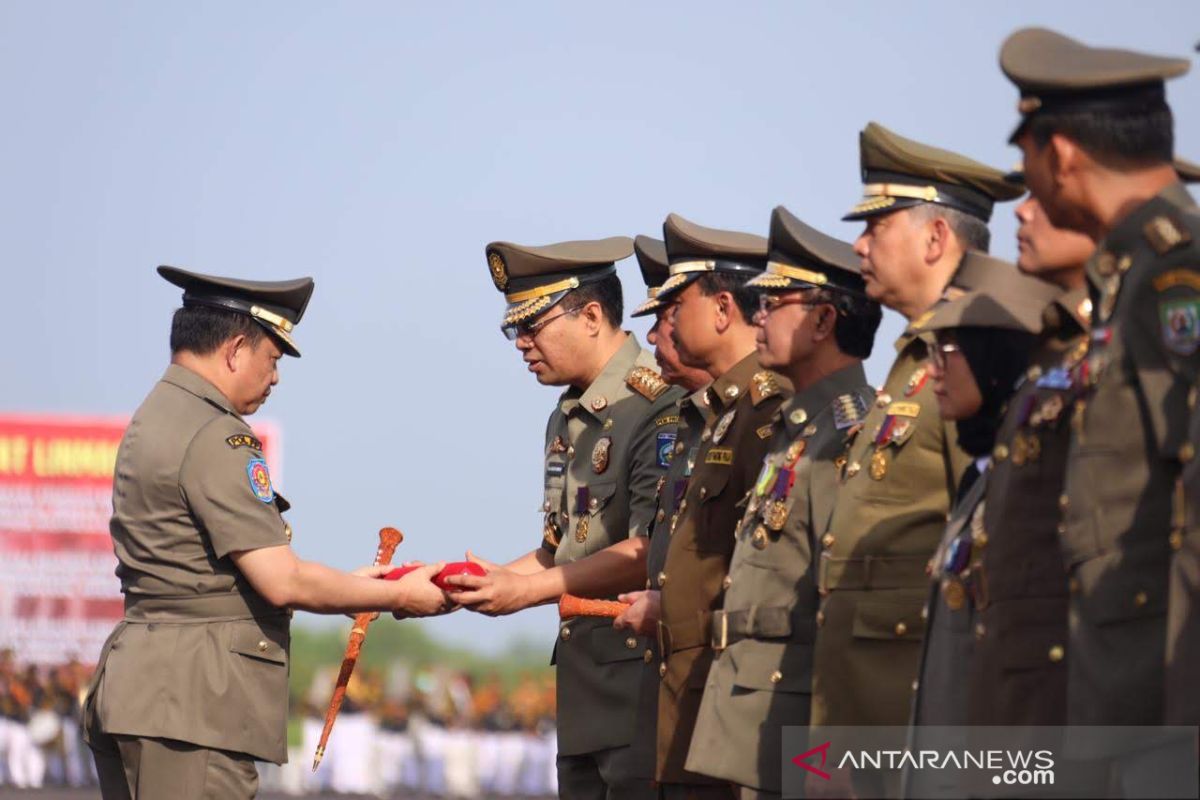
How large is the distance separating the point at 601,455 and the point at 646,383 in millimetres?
363

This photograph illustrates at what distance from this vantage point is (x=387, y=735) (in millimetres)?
25562

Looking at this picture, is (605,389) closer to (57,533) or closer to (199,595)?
(199,595)

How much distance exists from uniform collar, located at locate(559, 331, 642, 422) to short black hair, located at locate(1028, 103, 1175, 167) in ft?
13.0

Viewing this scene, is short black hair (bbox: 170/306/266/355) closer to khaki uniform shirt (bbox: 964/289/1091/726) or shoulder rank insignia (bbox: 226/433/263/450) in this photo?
shoulder rank insignia (bbox: 226/433/263/450)

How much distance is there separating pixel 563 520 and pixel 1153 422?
4438 millimetres

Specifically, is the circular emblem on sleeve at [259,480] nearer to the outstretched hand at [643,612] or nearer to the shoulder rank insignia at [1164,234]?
the outstretched hand at [643,612]

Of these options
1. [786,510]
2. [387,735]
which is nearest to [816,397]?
[786,510]

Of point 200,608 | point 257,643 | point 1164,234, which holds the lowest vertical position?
point 257,643

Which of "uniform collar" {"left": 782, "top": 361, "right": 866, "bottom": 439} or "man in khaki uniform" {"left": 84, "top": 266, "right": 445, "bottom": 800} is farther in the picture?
"man in khaki uniform" {"left": 84, "top": 266, "right": 445, "bottom": 800}

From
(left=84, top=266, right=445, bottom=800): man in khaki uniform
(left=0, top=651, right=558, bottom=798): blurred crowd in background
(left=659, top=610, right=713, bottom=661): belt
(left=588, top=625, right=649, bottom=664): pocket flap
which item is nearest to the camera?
(left=659, top=610, right=713, bottom=661): belt

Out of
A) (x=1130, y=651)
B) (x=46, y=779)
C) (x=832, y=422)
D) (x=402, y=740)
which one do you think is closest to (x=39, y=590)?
(x=46, y=779)

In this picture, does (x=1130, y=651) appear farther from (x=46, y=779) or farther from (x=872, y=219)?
(x=46, y=779)

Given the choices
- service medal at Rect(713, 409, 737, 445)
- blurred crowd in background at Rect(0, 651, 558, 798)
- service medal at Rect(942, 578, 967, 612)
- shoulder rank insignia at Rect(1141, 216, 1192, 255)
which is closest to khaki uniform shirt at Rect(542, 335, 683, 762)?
service medal at Rect(713, 409, 737, 445)

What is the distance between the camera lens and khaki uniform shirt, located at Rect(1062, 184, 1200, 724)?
345 centimetres
